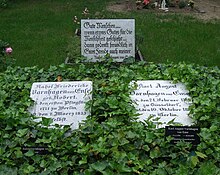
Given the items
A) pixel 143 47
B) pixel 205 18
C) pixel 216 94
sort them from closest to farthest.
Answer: pixel 216 94
pixel 143 47
pixel 205 18

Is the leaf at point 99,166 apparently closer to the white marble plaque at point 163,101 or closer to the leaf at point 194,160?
the leaf at point 194,160

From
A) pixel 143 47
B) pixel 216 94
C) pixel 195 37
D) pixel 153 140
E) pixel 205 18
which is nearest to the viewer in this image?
pixel 153 140

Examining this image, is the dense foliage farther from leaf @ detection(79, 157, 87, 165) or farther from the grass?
the grass

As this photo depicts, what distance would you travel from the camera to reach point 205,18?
38.8 ft

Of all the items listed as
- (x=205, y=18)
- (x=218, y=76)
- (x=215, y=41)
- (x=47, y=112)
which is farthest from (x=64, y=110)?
(x=205, y=18)

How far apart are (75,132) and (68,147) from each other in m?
0.21

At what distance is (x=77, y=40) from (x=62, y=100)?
17.1ft

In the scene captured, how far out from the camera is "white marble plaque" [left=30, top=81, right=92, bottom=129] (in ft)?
11.7

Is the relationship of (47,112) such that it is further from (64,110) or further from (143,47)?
(143,47)

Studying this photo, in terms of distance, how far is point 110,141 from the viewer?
3.18 m

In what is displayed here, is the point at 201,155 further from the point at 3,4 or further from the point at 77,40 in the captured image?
the point at 3,4

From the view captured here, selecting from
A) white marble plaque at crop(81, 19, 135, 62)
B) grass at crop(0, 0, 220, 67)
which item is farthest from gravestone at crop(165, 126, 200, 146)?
grass at crop(0, 0, 220, 67)

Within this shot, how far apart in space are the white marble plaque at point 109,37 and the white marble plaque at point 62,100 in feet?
9.32

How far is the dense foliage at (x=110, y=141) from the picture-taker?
3.02 meters
